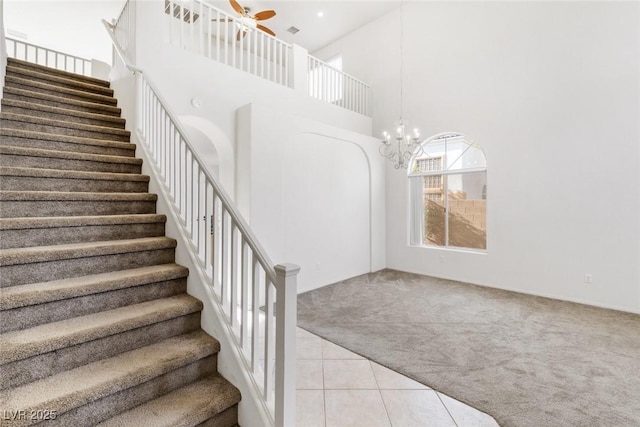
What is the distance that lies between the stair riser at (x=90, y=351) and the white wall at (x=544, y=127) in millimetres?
4900

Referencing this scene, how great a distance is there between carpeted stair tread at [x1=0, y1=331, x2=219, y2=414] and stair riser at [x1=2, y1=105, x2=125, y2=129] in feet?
9.47

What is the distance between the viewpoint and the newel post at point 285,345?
4.87 feet

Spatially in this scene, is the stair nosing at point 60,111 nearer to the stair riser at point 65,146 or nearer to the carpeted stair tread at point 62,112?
the carpeted stair tread at point 62,112

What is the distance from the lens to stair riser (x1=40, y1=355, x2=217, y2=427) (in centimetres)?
135

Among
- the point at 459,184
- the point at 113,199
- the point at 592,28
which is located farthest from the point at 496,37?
the point at 113,199

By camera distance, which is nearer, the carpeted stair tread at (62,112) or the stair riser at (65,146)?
the stair riser at (65,146)

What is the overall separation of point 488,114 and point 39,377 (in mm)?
6088

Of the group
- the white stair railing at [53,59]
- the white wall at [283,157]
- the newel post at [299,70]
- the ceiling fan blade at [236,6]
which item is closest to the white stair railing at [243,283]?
the white wall at [283,157]

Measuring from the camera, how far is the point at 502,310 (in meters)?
3.99

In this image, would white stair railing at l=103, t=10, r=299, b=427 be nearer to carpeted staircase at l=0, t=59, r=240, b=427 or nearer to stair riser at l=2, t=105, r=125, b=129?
carpeted staircase at l=0, t=59, r=240, b=427

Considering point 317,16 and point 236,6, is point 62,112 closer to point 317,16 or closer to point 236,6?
point 236,6

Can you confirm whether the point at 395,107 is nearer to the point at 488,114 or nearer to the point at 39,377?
the point at 488,114

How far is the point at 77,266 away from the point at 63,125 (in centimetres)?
192

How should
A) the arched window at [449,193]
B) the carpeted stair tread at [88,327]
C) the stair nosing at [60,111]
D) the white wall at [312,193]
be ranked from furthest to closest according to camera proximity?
the arched window at [449,193], the white wall at [312,193], the stair nosing at [60,111], the carpeted stair tread at [88,327]
